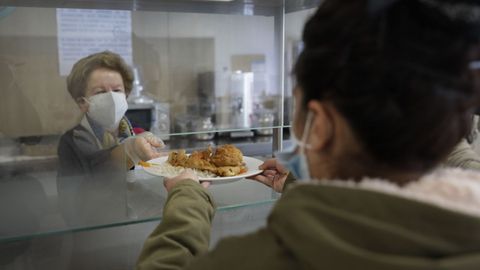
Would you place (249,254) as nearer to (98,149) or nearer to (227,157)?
(227,157)

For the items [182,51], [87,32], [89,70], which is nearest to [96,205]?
[89,70]

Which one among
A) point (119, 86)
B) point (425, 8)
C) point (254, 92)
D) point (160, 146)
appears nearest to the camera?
point (425, 8)

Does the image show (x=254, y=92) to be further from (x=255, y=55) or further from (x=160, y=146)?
(x=160, y=146)

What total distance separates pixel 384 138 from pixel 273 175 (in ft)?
1.74

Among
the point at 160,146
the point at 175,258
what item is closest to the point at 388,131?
the point at 175,258

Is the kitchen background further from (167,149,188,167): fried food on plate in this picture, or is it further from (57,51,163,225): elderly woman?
(167,149,188,167): fried food on plate

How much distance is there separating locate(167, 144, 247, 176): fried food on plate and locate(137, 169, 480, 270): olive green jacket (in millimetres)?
422

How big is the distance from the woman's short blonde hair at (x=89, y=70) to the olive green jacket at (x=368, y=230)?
0.79m

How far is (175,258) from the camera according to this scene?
58 centimetres

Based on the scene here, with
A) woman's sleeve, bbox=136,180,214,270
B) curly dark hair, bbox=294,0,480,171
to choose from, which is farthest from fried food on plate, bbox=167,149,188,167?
curly dark hair, bbox=294,0,480,171

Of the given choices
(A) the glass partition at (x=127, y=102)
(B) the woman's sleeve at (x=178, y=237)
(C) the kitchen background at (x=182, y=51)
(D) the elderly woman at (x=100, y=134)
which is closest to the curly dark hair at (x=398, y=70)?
(A) the glass partition at (x=127, y=102)

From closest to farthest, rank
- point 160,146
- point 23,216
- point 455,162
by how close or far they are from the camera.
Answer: point 23,216 → point 455,162 → point 160,146

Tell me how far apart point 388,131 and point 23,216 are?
0.57 m

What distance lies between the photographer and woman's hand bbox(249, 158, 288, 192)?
0.89 meters
